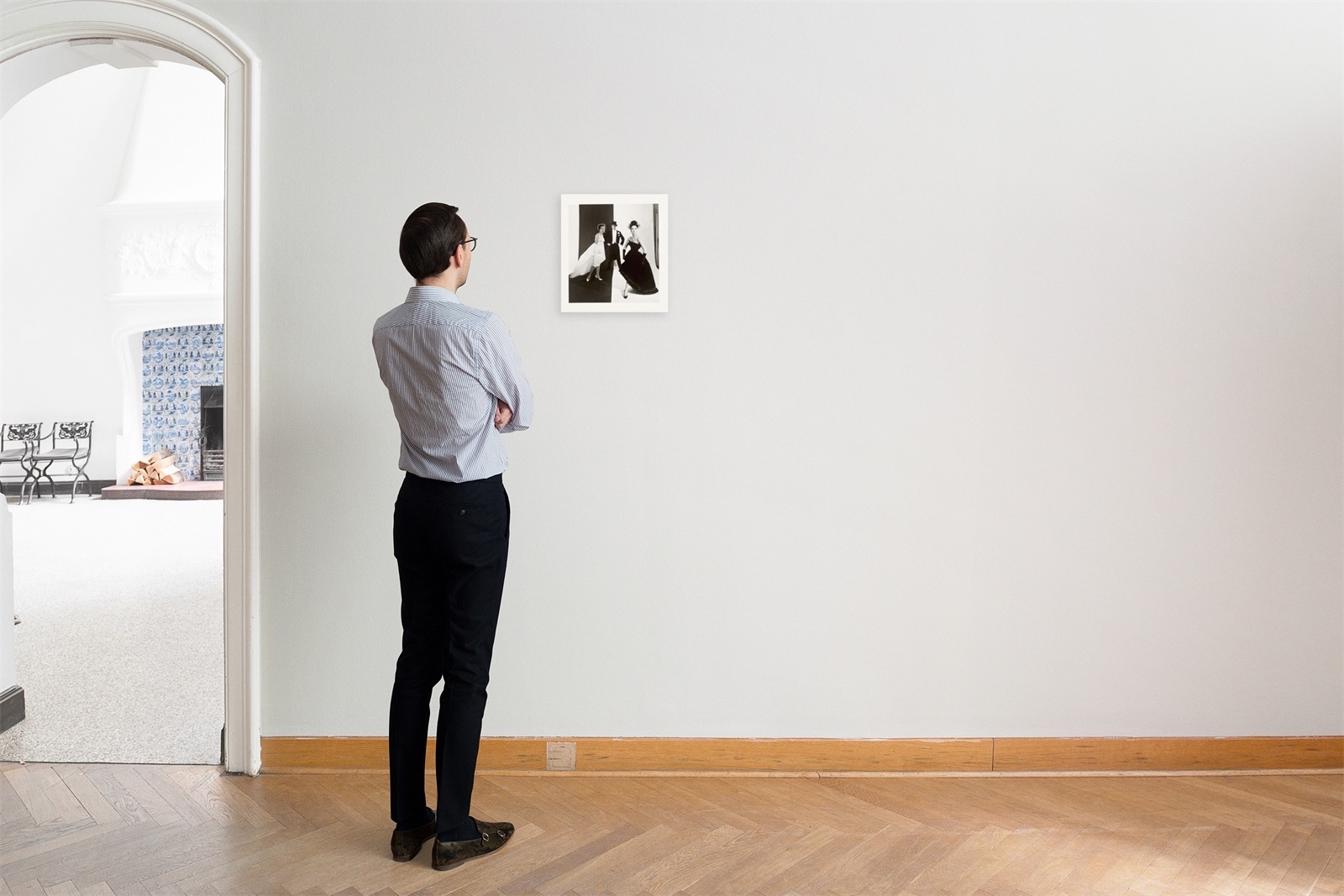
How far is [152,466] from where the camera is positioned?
9781 millimetres

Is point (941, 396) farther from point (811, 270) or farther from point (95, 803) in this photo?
point (95, 803)

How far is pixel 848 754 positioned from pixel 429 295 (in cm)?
186

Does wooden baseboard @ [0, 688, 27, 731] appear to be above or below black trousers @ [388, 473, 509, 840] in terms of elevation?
below

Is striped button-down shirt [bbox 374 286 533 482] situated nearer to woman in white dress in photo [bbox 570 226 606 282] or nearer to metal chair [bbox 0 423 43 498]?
woman in white dress in photo [bbox 570 226 606 282]

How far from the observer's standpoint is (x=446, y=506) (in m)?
1.96

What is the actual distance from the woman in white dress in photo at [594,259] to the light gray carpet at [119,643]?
1.96 m

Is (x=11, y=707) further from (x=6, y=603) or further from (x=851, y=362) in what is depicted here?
(x=851, y=362)

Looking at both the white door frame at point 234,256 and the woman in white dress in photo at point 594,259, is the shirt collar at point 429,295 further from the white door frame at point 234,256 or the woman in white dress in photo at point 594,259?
the white door frame at point 234,256

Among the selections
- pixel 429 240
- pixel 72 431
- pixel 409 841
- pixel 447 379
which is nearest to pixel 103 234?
pixel 72 431

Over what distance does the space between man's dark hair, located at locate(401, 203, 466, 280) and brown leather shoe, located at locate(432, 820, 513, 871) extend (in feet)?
4.58

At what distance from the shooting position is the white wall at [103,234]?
9.55m

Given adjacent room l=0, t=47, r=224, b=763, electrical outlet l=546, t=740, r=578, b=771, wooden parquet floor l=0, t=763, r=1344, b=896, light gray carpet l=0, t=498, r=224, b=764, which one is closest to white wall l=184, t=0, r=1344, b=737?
electrical outlet l=546, t=740, r=578, b=771

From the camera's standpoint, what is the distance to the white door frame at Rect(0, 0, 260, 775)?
2.46m

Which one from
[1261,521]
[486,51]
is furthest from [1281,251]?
[486,51]
